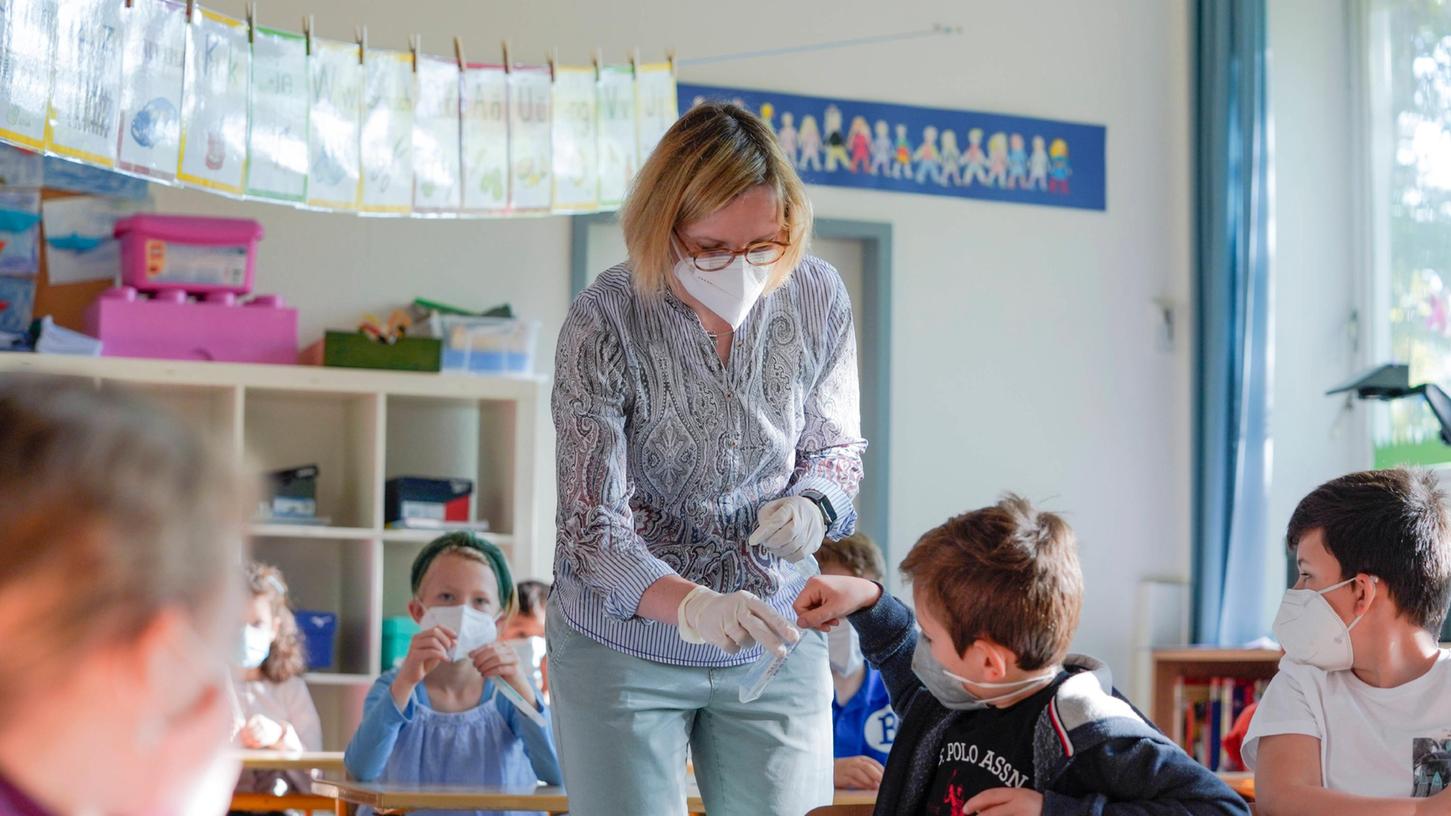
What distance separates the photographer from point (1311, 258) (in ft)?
17.9

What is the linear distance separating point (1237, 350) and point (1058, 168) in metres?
0.84

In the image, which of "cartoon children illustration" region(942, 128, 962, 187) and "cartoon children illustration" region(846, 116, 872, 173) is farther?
"cartoon children illustration" region(942, 128, 962, 187)

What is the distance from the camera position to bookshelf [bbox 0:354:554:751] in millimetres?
4188

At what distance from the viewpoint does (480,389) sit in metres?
4.34

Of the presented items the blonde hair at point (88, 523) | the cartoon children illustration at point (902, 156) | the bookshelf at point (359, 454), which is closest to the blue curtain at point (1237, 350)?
the cartoon children illustration at point (902, 156)

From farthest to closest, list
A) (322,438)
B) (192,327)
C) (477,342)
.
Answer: (322,438) → (477,342) → (192,327)

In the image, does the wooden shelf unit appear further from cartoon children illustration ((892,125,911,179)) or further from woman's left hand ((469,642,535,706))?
woman's left hand ((469,642,535,706))

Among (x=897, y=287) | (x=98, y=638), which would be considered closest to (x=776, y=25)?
(x=897, y=287)

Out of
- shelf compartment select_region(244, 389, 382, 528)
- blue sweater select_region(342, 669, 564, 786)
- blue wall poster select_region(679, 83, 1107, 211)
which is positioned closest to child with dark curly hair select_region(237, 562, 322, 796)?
blue sweater select_region(342, 669, 564, 786)

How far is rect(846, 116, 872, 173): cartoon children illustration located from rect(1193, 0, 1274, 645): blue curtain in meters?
1.15

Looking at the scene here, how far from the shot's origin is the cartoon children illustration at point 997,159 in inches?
207

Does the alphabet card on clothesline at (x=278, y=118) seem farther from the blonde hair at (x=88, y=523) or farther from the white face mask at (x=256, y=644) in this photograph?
the blonde hair at (x=88, y=523)

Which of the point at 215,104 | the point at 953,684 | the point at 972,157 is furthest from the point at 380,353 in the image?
the point at 953,684

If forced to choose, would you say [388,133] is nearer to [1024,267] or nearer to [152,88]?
[152,88]
